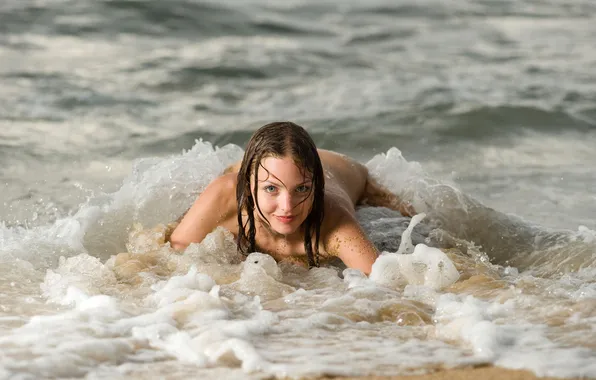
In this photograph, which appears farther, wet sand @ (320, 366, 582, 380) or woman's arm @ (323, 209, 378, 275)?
woman's arm @ (323, 209, 378, 275)

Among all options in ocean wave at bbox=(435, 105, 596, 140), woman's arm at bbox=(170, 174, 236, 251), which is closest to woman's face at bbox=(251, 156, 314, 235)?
woman's arm at bbox=(170, 174, 236, 251)

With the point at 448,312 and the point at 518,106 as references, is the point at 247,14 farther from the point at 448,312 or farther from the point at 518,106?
the point at 448,312

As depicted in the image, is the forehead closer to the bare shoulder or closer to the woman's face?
the woman's face

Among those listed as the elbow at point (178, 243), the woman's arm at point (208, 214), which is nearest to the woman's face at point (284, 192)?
the woman's arm at point (208, 214)

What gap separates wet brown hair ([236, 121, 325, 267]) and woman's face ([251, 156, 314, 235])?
33mm

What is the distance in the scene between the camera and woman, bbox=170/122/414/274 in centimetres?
504

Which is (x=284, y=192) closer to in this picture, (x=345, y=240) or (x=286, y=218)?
(x=286, y=218)

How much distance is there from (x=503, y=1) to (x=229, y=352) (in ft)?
40.6

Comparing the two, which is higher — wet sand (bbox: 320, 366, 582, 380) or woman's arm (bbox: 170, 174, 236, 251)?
woman's arm (bbox: 170, 174, 236, 251)

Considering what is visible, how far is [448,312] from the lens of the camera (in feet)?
15.0

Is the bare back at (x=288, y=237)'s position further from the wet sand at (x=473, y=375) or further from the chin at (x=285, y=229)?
the wet sand at (x=473, y=375)

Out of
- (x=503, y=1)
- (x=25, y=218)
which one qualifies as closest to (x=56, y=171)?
(x=25, y=218)

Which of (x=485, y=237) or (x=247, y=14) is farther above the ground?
(x=247, y=14)

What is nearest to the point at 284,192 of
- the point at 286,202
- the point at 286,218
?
the point at 286,202
